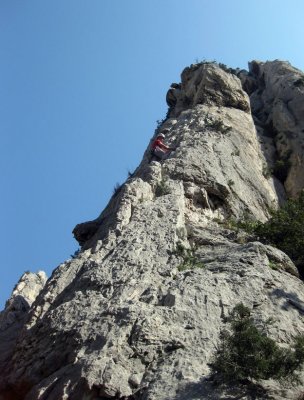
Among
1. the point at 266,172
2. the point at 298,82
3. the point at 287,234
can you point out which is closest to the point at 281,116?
the point at 298,82

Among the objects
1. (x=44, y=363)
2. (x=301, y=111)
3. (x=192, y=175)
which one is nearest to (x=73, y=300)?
(x=44, y=363)

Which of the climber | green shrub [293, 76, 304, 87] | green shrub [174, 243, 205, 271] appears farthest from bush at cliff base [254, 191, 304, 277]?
green shrub [293, 76, 304, 87]

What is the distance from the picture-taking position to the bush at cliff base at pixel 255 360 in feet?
32.7

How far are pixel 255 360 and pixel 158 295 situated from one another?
161 inches

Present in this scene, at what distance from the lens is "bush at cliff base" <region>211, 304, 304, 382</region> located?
32.7 feet

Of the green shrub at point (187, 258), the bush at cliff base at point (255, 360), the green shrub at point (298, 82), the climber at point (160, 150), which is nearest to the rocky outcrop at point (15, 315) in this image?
the green shrub at point (187, 258)

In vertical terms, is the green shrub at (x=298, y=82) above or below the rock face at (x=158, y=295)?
above

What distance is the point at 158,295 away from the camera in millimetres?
13609

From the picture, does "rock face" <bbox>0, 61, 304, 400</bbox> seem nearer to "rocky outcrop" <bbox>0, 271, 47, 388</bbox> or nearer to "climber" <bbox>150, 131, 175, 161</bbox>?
"rocky outcrop" <bbox>0, 271, 47, 388</bbox>

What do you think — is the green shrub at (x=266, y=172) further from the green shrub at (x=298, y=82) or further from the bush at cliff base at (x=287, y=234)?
the green shrub at (x=298, y=82)

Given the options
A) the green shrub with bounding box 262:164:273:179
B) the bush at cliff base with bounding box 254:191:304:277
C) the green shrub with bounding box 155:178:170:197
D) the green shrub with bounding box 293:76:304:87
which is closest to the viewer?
the bush at cliff base with bounding box 254:191:304:277

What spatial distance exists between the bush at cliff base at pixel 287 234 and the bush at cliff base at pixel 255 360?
8.53 meters

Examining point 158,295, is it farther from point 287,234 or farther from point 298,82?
point 298,82

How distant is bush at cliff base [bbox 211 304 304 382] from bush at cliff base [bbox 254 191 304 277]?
8.53 metres
